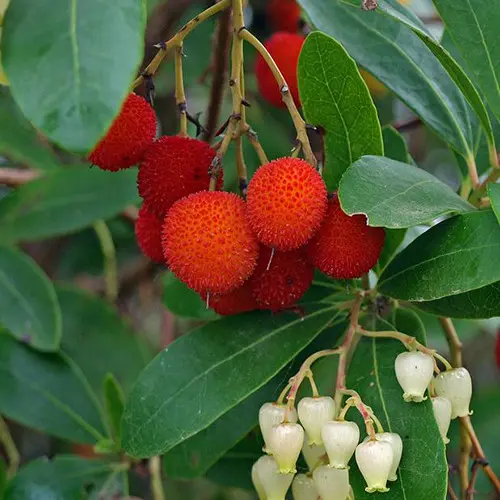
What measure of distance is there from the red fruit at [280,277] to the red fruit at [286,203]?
5 cm

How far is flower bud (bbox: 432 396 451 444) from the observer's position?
0.89 m

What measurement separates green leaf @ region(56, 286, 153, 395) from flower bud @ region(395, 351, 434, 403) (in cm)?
83

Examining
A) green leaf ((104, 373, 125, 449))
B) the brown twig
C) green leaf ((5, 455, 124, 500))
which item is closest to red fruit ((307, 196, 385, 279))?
the brown twig

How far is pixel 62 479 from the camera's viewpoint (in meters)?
1.33

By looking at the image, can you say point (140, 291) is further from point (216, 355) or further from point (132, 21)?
point (132, 21)

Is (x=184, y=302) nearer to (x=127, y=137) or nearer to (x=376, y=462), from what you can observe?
(x=127, y=137)

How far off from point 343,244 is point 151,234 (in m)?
0.22

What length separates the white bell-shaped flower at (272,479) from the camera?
2.95 ft

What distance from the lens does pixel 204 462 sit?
113cm

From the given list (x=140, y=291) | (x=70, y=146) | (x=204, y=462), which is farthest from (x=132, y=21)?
(x=140, y=291)

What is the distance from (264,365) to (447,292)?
0.76ft

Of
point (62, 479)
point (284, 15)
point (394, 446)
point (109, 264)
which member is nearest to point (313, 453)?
point (394, 446)

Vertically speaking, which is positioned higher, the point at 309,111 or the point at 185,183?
the point at 309,111

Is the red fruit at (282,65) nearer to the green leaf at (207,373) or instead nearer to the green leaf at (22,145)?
the green leaf at (207,373)
